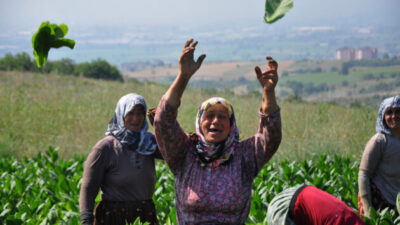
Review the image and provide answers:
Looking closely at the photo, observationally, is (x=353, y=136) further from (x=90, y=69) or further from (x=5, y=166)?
(x=90, y=69)

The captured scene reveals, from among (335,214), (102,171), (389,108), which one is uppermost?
(389,108)

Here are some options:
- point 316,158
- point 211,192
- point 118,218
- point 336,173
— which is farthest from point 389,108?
point 316,158

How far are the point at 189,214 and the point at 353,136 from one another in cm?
698

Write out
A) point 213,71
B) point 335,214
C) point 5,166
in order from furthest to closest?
1. point 213,71
2. point 5,166
3. point 335,214

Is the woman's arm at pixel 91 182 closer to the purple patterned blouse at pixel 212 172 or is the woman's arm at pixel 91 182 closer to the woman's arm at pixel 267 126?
the purple patterned blouse at pixel 212 172

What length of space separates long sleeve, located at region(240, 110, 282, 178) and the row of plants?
4.34ft

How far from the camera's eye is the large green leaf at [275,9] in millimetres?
1146

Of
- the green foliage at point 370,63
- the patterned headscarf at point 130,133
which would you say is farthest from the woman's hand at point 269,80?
the green foliage at point 370,63

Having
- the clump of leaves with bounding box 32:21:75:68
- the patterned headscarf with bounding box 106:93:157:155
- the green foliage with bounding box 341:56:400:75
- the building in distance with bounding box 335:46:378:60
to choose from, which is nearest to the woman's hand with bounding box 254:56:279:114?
the clump of leaves with bounding box 32:21:75:68

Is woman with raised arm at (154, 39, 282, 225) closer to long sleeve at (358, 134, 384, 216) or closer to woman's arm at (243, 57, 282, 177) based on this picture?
woman's arm at (243, 57, 282, 177)

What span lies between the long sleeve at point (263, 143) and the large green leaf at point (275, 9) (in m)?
1.33

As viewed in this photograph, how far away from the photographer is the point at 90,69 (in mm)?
46344

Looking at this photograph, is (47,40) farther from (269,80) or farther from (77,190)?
(77,190)

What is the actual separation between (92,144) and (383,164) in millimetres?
7610
